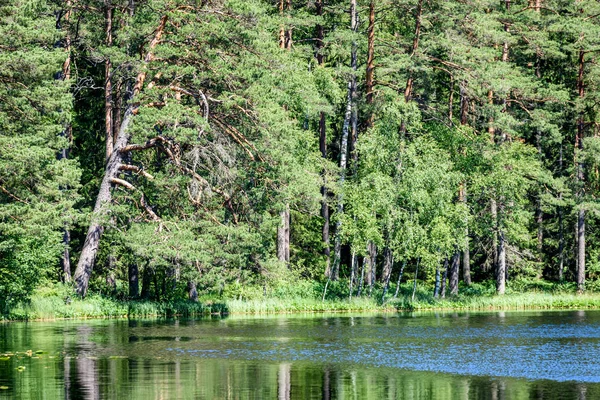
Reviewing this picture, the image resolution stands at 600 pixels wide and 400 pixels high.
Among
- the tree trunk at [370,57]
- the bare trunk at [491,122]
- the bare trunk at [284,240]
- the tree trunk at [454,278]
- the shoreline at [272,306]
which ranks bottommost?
the shoreline at [272,306]

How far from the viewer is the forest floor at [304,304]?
40.2 m

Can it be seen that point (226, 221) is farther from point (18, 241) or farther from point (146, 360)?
point (146, 360)

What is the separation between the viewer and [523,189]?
176ft

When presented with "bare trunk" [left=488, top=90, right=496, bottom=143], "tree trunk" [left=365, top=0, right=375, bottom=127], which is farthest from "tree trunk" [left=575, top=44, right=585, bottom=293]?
"tree trunk" [left=365, top=0, right=375, bottom=127]

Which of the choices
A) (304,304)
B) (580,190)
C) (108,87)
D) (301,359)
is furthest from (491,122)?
(301,359)

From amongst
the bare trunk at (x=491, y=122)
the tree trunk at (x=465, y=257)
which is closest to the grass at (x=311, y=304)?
the tree trunk at (x=465, y=257)

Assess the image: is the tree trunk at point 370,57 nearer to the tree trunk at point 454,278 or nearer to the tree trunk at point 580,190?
the tree trunk at point 454,278

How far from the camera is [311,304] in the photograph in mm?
46594

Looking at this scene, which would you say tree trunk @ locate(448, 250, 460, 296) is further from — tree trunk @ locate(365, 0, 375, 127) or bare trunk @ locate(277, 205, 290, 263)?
bare trunk @ locate(277, 205, 290, 263)

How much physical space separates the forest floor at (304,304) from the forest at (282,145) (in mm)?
771

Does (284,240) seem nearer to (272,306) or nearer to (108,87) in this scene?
(272,306)

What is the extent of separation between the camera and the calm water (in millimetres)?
20088

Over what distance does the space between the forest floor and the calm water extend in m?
2.43

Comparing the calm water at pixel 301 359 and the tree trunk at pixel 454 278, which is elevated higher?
the tree trunk at pixel 454 278
